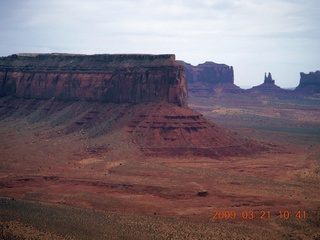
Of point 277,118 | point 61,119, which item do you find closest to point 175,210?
point 61,119

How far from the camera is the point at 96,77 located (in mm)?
90438

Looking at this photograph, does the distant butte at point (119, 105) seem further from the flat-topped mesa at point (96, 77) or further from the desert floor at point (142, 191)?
the desert floor at point (142, 191)

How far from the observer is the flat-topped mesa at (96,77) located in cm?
8056

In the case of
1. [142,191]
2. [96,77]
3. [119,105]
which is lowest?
[142,191]

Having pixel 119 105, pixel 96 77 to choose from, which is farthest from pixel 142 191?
pixel 96 77

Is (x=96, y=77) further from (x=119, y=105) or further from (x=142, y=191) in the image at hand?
(x=142, y=191)

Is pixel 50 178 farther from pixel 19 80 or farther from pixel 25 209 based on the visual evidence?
pixel 19 80

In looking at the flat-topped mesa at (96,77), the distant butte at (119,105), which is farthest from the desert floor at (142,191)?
the flat-topped mesa at (96,77)

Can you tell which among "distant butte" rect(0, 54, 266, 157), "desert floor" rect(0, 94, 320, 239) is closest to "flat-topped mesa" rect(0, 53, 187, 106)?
"distant butte" rect(0, 54, 266, 157)

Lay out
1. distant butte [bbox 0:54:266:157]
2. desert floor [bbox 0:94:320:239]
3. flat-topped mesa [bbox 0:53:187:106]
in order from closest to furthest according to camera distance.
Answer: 1. desert floor [bbox 0:94:320:239]
2. distant butte [bbox 0:54:266:157]
3. flat-topped mesa [bbox 0:53:187:106]

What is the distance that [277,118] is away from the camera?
151000 millimetres

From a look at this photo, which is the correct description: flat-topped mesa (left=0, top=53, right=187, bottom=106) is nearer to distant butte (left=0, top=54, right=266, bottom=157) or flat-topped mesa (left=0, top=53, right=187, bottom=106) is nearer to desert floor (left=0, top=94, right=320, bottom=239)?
distant butte (left=0, top=54, right=266, bottom=157)

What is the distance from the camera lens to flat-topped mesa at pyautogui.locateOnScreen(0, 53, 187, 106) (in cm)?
8056

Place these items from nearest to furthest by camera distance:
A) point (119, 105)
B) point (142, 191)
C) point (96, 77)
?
point (142, 191) < point (119, 105) < point (96, 77)
